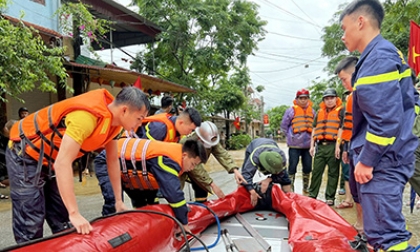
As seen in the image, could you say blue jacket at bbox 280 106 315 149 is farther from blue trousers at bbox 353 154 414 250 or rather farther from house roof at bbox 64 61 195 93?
house roof at bbox 64 61 195 93

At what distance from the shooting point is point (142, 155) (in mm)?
2418

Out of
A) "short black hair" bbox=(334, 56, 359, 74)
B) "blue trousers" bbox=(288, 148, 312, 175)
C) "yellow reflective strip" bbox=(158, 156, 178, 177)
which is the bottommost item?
"blue trousers" bbox=(288, 148, 312, 175)

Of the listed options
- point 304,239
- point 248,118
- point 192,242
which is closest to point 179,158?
point 192,242

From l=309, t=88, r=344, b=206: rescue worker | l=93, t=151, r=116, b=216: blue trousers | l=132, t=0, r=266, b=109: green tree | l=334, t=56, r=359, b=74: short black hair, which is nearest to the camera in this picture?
l=334, t=56, r=359, b=74: short black hair

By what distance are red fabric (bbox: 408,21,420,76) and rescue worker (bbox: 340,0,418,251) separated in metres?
4.34

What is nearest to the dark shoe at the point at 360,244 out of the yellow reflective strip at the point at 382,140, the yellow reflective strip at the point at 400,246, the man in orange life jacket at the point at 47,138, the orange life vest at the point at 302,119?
the yellow reflective strip at the point at 400,246

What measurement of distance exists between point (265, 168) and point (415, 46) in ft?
13.0

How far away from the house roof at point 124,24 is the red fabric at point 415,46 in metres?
6.39

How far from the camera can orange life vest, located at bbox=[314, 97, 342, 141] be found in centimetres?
400

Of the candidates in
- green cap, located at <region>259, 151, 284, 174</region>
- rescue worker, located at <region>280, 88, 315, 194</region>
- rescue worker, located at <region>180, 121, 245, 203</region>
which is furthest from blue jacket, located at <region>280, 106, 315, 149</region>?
green cap, located at <region>259, 151, 284, 174</region>

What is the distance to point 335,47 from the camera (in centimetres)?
1166

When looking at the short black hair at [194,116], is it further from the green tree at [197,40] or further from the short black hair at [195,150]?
the green tree at [197,40]

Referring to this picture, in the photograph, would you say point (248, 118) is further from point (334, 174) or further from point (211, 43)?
point (334, 174)

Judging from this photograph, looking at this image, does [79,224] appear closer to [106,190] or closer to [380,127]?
[106,190]
